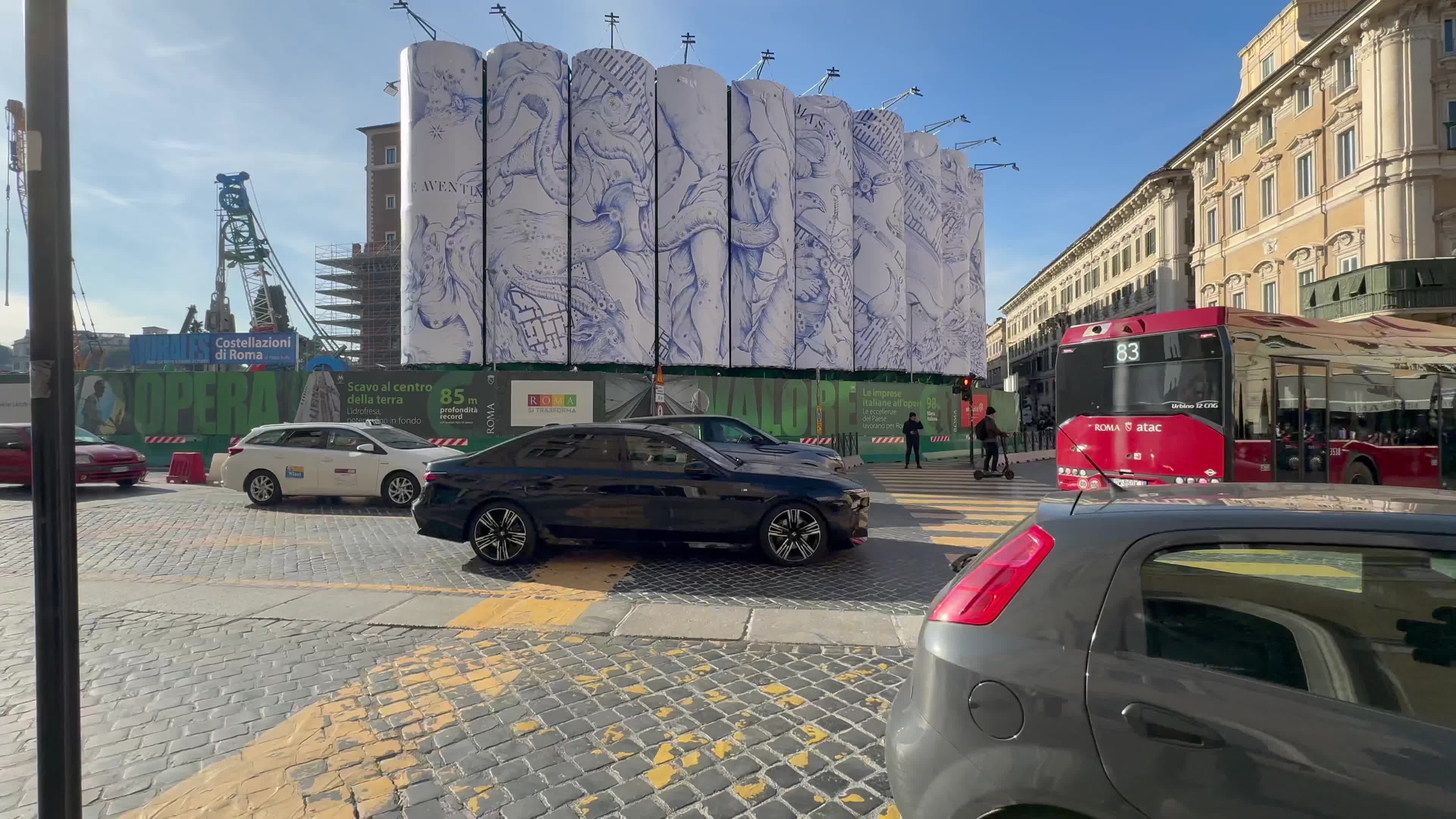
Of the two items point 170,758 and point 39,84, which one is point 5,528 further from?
point 39,84

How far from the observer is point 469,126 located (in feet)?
105

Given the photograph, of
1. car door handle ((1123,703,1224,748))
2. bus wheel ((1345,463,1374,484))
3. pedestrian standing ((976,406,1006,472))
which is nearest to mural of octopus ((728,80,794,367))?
pedestrian standing ((976,406,1006,472))

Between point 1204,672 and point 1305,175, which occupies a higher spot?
point 1305,175

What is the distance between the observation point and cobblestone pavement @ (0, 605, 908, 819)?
3168mm

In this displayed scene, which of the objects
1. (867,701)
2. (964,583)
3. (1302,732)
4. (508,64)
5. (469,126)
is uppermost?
(508,64)

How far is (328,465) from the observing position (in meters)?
12.6

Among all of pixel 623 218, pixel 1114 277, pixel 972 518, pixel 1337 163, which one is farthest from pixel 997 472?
pixel 1114 277

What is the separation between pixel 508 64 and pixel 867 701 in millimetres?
34364

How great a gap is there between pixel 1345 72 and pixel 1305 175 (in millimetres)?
4588

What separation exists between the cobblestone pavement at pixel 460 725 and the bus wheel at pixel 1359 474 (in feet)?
33.7

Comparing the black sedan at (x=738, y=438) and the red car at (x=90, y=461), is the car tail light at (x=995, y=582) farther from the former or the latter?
the red car at (x=90, y=461)

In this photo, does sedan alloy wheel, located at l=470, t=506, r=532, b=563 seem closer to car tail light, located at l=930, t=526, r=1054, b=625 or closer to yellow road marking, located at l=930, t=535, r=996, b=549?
yellow road marking, located at l=930, t=535, r=996, b=549

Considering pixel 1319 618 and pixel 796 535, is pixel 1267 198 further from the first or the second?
pixel 1319 618

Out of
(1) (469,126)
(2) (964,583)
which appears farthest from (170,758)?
(1) (469,126)
